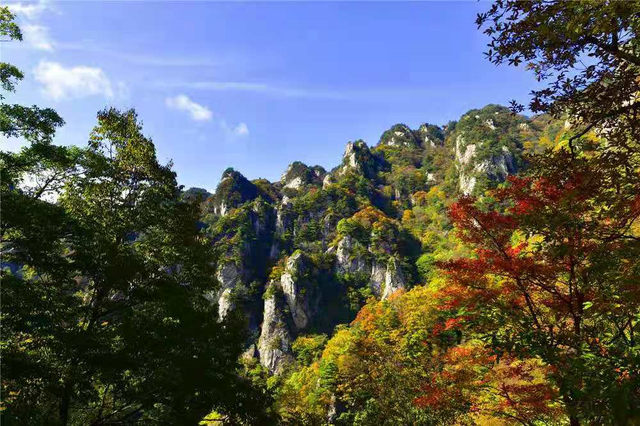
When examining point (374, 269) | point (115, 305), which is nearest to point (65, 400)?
point (115, 305)

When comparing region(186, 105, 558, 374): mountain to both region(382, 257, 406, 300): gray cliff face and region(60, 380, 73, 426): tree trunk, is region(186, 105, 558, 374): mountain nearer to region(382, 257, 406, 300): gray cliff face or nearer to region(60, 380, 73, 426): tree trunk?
region(382, 257, 406, 300): gray cliff face

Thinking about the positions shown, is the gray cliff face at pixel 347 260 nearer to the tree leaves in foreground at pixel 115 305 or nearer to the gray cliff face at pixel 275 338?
the gray cliff face at pixel 275 338

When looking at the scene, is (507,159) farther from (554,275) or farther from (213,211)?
(554,275)

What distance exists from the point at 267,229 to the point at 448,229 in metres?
39.0

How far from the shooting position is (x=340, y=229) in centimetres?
6794

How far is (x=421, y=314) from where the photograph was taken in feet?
92.2

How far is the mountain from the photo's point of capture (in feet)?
178

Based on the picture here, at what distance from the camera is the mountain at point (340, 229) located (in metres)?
54.2

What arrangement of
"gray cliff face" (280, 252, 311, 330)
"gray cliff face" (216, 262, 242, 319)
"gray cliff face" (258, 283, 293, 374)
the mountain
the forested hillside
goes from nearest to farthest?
the forested hillside < "gray cliff face" (258, 283, 293, 374) < "gray cliff face" (280, 252, 311, 330) < the mountain < "gray cliff face" (216, 262, 242, 319)

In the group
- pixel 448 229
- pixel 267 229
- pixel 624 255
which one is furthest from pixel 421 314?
pixel 267 229

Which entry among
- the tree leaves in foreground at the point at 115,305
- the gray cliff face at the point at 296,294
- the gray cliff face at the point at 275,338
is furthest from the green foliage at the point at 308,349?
the tree leaves in foreground at the point at 115,305

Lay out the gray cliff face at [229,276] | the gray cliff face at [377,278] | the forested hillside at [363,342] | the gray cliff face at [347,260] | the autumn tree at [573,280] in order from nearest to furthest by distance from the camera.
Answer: the autumn tree at [573,280] < the forested hillside at [363,342] < the gray cliff face at [377,278] < the gray cliff face at [229,276] < the gray cliff face at [347,260]

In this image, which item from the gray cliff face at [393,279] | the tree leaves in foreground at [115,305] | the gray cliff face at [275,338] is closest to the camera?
the tree leaves in foreground at [115,305]

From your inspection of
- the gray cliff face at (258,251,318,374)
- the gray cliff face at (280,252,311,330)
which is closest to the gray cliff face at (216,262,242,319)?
the gray cliff face at (258,251,318,374)
